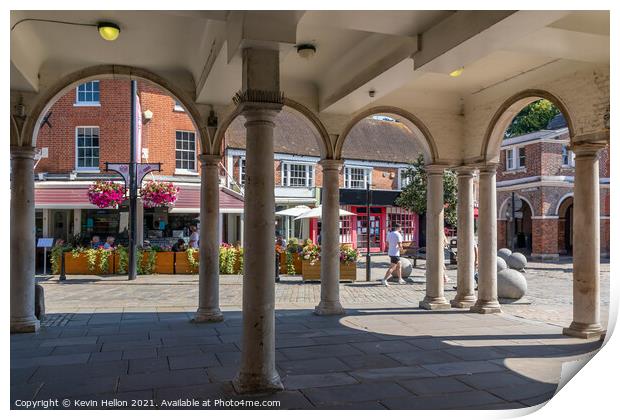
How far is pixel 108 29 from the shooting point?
6148 mm

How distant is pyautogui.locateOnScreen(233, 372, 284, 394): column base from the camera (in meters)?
4.72

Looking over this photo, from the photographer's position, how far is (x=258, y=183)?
4762mm

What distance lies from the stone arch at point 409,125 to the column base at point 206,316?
132 inches

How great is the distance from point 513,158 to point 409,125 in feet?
61.4

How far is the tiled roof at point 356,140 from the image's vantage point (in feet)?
85.9

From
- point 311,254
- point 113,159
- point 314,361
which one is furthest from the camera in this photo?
point 113,159

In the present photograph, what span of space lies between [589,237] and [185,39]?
20.3 ft

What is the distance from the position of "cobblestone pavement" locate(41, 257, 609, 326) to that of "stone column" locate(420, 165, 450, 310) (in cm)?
68

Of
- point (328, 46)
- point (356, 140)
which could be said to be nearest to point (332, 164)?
point (328, 46)

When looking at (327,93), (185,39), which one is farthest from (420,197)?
(185,39)

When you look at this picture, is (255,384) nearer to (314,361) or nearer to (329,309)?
(314,361)

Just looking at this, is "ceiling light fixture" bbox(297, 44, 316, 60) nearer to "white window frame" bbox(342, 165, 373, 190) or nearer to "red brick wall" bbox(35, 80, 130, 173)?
"red brick wall" bbox(35, 80, 130, 173)

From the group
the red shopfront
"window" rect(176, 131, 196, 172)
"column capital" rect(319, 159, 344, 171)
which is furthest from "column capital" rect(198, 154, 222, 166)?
the red shopfront

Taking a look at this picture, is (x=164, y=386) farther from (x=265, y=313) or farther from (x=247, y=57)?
(x=247, y=57)
